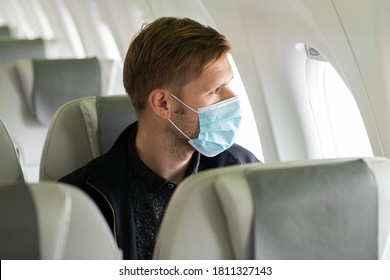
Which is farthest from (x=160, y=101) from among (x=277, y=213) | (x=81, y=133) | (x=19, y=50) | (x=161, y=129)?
(x=19, y=50)

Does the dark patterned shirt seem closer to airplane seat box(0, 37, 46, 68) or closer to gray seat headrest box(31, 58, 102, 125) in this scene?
gray seat headrest box(31, 58, 102, 125)

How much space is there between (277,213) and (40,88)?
2.23 metres

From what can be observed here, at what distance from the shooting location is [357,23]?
2.38 m

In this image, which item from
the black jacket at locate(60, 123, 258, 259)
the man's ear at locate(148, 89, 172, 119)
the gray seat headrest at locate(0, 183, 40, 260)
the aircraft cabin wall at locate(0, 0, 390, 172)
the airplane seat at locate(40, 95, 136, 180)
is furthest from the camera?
the airplane seat at locate(40, 95, 136, 180)

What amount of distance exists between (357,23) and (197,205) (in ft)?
3.67

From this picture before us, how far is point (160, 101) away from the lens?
218 cm

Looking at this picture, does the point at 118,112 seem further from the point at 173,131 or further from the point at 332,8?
the point at 332,8

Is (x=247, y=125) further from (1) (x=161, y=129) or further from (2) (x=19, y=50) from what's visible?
(2) (x=19, y=50)

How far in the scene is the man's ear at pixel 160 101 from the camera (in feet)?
7.10

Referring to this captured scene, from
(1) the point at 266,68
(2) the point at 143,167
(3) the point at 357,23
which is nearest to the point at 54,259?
(2) the point at 143,167

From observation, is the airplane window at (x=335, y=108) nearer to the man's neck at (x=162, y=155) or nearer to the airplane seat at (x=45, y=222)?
the man's neck at (x=162, y=155)

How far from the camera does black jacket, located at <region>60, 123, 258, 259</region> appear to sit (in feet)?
6.68

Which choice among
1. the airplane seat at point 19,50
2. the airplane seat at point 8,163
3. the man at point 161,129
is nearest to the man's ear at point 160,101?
the man at point 161,129

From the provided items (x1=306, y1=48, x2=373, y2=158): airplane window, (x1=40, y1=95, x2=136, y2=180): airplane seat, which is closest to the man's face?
(x1=40, y1=95, x2=136, y2=180): airplane seat
